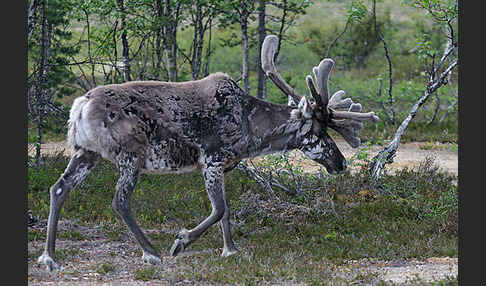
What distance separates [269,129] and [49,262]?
302cm

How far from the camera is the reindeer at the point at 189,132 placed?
7523mm

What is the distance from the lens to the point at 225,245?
8320 mm

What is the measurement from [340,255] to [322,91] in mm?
2051

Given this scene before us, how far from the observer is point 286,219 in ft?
32.6

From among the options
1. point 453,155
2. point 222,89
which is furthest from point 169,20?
point 453,155

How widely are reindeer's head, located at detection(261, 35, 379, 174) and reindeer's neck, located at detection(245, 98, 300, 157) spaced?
0.13 metres

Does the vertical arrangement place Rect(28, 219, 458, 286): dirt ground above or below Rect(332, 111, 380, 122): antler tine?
below

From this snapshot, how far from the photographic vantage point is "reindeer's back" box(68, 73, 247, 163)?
294 inches

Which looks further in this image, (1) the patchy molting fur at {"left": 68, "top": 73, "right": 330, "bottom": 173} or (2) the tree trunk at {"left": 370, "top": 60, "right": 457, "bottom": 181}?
(2) the tree trunk at {"left": 370, "top": 60, "right": 457, "bottom": 181}

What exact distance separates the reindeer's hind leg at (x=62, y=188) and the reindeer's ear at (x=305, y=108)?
8.24ft

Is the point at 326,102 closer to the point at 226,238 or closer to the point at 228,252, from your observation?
the point at 226,238

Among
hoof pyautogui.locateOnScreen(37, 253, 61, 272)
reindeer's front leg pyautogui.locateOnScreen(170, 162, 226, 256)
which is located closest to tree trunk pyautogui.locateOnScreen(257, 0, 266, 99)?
reindeer's front leg pyautogui.locateOnScreen(170, 162, 226, 256)

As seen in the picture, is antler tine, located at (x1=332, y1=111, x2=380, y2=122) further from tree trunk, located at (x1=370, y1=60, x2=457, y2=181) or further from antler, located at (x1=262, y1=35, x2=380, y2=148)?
tree trunk, located at (x1=370, y1=60, x2=457, y2=181)

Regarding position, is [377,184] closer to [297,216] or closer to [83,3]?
[297,216]
